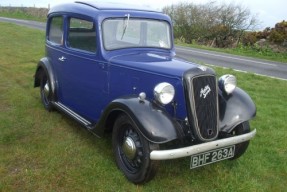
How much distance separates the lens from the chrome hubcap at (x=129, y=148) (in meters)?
3.66

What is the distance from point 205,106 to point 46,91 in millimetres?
3149

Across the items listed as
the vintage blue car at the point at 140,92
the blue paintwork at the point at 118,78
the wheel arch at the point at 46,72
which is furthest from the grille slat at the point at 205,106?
the wheel arch at the point at 46,72

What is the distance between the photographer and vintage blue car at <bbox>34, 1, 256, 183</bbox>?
11.5 ft

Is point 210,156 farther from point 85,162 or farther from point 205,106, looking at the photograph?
point 85,162

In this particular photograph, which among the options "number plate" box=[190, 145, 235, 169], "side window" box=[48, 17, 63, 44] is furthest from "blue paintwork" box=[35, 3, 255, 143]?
"number plate" box=[190, 145, 235, 169]

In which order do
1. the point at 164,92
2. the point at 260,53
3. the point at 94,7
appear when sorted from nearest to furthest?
the point at 164,92 → the point at 94,7 → the point at 260,53

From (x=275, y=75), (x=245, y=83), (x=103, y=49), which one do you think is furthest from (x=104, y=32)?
(x=275, y=75)

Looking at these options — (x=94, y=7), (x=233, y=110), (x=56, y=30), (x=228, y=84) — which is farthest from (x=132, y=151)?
(x=56, y=30)

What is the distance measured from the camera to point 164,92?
3.53 meters

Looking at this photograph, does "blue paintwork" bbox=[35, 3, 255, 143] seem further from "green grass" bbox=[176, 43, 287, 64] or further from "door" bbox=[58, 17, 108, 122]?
"green grass" bbox=[176, 43, 287, 64]

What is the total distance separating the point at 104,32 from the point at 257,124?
3073mm

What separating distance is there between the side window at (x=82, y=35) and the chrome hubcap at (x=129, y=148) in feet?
4.61

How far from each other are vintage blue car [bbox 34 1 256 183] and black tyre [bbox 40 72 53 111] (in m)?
0.07

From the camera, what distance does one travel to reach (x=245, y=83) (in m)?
8.99
